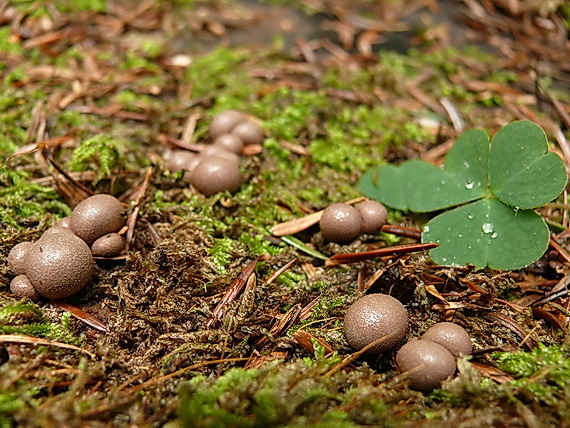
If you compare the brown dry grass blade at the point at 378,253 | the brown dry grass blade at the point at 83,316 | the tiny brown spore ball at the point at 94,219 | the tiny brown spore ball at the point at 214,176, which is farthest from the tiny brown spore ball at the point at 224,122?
the brown dry grass blade at the point at 83,316

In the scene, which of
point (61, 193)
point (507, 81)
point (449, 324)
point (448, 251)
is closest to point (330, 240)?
point (448, 251)

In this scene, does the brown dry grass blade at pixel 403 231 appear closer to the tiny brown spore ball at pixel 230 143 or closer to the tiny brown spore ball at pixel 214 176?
the tiny brown spore ball at pixel 214 176

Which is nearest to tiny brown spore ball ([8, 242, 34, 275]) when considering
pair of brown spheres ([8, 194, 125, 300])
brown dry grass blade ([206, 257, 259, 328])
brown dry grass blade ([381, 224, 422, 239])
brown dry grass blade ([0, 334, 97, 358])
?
pair of brown spheres ([8, 194, 125, 300])

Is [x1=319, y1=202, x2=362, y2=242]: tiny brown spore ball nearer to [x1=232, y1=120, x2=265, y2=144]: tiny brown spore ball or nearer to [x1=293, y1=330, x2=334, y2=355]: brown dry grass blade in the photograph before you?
[x1=293, y1=330, x2=334, y2=355]: brown dry grass blade

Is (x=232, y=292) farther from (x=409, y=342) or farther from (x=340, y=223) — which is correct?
(x=409, y=342)

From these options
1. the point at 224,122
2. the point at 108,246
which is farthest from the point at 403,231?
the point at 108,246
